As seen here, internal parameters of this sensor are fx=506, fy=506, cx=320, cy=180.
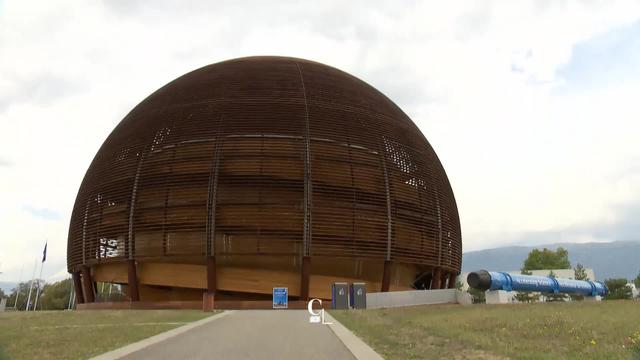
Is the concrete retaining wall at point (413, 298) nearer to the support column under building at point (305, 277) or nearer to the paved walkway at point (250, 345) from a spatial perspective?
the support column under building at point (305, 277)

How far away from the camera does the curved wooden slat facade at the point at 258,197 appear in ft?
101

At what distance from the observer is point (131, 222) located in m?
31.9

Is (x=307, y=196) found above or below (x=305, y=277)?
above

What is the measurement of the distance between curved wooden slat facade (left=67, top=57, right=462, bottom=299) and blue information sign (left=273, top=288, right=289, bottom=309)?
1.96 m

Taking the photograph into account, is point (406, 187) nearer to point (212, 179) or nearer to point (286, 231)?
point (286, 231)

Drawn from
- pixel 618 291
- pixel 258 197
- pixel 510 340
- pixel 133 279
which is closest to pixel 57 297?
pixel 133 279

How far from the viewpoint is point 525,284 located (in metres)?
45.0

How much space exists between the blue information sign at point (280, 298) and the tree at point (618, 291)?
59457 mm

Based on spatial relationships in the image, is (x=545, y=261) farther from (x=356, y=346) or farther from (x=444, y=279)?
(x=356, y=346)

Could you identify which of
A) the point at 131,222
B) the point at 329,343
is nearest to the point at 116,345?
the point at 329,343

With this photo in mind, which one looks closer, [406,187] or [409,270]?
[406,187]

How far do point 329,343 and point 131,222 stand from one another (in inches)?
967

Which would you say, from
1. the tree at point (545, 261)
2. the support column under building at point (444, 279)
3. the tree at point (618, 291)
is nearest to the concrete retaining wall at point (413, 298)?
the support column under building at point (444, 279)

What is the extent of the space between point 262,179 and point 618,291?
61.5 m
